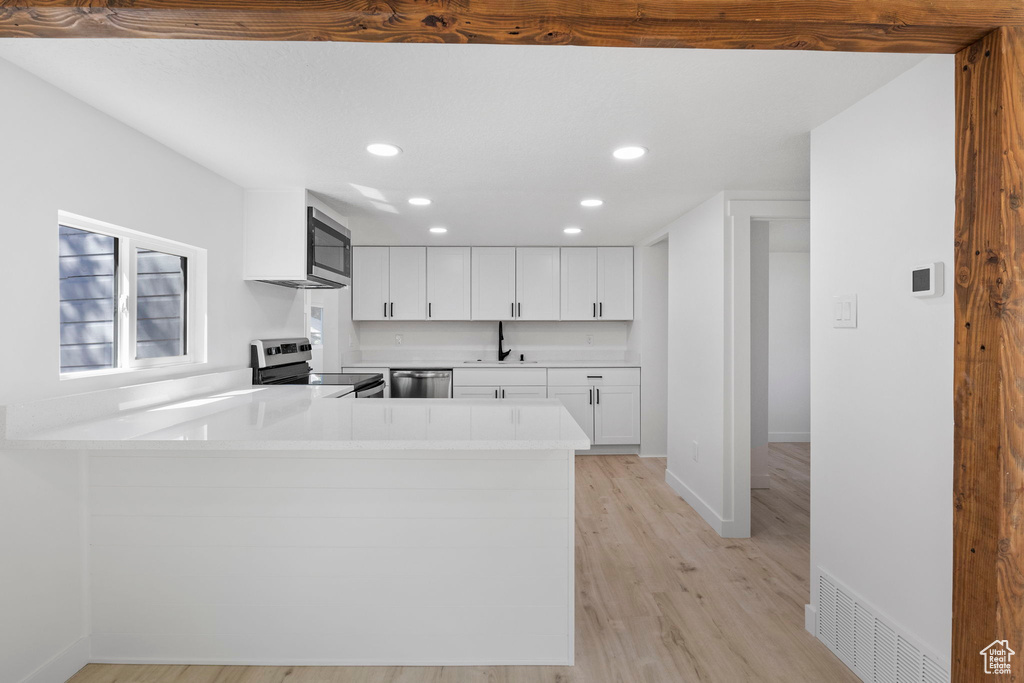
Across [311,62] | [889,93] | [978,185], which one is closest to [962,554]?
[978,185]

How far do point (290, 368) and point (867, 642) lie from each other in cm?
336

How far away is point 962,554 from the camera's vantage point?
48.8 inches

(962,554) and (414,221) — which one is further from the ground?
(414,221)

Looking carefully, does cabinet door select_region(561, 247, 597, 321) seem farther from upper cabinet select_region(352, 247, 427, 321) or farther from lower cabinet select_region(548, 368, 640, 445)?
upper cabinet select_region(352, 247, 427, 321)

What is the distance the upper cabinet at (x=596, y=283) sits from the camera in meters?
5.39

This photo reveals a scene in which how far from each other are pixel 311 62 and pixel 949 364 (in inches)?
83.9

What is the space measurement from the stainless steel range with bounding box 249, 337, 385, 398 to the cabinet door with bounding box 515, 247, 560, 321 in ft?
6.29

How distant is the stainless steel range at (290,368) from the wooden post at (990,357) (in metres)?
3.01

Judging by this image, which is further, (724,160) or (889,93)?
(724,160)

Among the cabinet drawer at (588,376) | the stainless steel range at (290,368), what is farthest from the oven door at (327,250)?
the cabinet drawer at (588,376)

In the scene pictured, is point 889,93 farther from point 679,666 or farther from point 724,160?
point 679,666

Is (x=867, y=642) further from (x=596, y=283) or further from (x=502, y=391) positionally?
(x=596, y=283)

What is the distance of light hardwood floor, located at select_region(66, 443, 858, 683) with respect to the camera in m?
1.94

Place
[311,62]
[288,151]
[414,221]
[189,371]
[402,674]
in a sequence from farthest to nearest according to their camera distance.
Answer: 1. [414,221]
2. [189,371]
3. [288,151]
4. [402,674]
5. [311,62]
